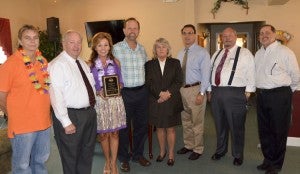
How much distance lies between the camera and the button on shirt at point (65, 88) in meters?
2.42

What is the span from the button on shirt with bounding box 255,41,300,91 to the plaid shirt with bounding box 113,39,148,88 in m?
1.33

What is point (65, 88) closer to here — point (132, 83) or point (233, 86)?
point (132, 83)

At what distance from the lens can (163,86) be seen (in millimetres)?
3438

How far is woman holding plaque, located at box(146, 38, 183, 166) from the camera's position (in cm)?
343

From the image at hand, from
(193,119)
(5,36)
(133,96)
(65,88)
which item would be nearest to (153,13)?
(5,36)

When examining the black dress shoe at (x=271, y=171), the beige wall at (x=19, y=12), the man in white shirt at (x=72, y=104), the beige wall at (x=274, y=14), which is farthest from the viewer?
the beige wall at (x=274, y=14)

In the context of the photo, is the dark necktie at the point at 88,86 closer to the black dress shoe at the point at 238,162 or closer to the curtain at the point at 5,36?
the black dress shoe at the point at 238,162

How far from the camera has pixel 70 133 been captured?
250 cm

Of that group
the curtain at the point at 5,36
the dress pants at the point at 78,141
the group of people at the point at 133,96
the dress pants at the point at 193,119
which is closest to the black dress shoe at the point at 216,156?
the group of people at the point at 133,96

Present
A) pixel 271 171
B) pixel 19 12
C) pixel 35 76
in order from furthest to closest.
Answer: pixel 19 12
pixel 271 171
pixel 35 76

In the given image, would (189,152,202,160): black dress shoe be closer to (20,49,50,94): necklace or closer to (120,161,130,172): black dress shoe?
(120,161,130,172): black dress shoe

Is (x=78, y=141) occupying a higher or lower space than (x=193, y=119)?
higher

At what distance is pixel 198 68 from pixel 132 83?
88cm

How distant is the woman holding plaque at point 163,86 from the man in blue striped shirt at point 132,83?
0.10 m
